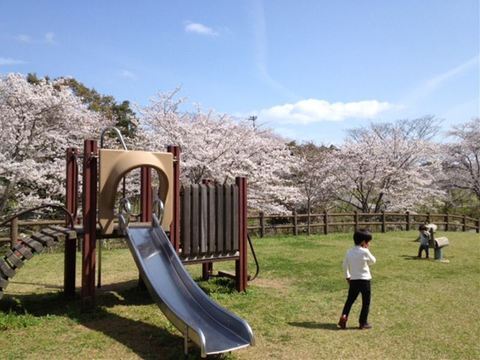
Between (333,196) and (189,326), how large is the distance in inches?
819

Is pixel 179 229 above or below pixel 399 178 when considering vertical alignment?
below

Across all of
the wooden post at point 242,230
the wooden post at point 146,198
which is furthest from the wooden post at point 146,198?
the wooden post at point 242,230

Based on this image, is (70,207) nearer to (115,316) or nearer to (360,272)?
(115,316)

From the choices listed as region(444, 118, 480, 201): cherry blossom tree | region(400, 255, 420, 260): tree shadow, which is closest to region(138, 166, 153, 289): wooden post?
region(400, 255, 420, 260): tree shadow

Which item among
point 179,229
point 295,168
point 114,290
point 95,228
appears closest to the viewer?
point 95,228

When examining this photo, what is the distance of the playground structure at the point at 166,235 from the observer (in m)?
4.86

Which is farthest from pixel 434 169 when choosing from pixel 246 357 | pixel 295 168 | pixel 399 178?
pixel 246 357

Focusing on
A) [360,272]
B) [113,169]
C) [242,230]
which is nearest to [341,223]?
[242,230]

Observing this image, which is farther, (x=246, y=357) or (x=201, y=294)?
(x=201, y=294)

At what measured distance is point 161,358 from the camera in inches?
176

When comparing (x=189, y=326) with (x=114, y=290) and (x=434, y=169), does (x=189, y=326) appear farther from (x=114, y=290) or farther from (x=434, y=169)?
(x=434, y=169)

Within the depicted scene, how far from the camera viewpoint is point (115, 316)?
6.08 m

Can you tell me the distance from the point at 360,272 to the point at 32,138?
1256 centimetres

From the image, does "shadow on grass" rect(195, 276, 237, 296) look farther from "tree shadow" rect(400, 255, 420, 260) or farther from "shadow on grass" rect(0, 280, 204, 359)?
"tree shadow" rect(400, 255, 420, 260)
